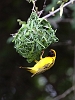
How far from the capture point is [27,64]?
179 inches

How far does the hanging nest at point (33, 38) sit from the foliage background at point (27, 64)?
158 centimetres

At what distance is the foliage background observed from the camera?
14.3ft

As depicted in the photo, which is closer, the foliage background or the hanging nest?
the hanging nest

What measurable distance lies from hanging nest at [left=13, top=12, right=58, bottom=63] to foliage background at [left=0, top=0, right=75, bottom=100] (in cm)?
158

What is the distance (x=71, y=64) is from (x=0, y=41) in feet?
3.03

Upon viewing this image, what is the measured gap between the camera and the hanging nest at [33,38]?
2.43m

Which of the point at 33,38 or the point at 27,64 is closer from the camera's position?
the point at 33,38

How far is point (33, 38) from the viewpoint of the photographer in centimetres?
241

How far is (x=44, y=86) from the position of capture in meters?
4.68

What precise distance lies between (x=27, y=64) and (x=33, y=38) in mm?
2162

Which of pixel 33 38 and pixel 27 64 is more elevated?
pixel 27 64

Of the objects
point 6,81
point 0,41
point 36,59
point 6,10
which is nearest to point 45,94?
point 6,81

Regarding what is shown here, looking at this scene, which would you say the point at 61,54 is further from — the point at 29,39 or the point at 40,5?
the point at 29,39

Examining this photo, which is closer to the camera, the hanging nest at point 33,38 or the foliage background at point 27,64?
the hanging nest at point 33,38
